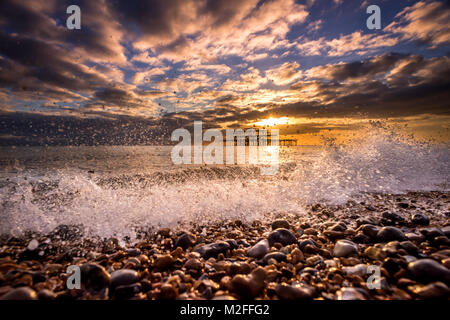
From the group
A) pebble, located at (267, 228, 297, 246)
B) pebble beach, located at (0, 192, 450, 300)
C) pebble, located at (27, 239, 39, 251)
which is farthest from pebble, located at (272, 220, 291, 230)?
pebble, located at (27, 239, 39, 251)

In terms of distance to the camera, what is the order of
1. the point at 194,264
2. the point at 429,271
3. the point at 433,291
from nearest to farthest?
the point at 433,291
the point at 429,271
the point at 194,264

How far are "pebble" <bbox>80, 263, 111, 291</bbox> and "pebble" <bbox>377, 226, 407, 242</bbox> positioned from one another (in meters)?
4.57

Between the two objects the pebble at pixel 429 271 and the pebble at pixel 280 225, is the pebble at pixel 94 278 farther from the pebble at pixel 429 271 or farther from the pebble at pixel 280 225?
the pebble at pixel 429 271

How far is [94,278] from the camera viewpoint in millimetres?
2387

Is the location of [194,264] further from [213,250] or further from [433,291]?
[433,291]

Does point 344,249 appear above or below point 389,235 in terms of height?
below

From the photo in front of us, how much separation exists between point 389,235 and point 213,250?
328 centimetres

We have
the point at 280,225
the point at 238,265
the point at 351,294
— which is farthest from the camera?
the point at 280,225

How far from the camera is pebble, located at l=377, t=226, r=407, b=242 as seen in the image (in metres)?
3.40

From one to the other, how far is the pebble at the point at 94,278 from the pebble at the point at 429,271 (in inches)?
148

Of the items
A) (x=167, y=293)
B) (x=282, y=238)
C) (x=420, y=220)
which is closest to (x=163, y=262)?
(x=167, y=293)
